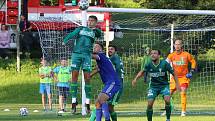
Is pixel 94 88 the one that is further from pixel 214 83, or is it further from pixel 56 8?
pixel 56 8

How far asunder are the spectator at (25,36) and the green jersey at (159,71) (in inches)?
764

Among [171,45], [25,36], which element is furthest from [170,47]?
[25,36]

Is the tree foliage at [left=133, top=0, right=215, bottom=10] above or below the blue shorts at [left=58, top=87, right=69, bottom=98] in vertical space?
above

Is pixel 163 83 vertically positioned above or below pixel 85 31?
below

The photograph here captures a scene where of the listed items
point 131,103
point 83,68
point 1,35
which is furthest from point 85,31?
point 1,35

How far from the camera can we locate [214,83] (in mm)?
27109

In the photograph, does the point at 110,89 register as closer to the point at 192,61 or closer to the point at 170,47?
the point at 192,61

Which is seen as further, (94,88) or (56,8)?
(56,8)

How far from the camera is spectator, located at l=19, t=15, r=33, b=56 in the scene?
3521 cm

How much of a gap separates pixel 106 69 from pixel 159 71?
7.02 ft

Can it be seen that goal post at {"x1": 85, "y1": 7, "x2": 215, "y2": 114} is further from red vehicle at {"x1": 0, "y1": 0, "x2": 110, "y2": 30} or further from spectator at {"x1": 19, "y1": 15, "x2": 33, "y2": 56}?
spectator at {"x1": 19, "y1": 15, "x2": 33, "y2": 56}

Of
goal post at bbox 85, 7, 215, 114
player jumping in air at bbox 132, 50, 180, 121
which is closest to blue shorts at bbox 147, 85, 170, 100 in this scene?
player jumping in air at bbox 132, 50, 180, 121

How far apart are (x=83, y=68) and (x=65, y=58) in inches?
218

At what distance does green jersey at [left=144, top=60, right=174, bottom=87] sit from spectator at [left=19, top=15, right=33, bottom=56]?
63.6 feet
